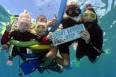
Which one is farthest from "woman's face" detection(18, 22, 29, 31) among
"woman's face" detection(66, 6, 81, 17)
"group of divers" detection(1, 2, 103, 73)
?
"woman's face" detection(66, 6, 81, 17)

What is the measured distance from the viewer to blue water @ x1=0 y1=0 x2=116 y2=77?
48.7 ft

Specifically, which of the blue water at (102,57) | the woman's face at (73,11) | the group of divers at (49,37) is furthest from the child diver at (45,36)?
the blue water at (102,57)

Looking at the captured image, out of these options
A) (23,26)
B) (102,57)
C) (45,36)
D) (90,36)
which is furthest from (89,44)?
(102,57)

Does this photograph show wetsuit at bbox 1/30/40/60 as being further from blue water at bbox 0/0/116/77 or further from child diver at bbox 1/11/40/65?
blue water at bbox 0/0/116/77

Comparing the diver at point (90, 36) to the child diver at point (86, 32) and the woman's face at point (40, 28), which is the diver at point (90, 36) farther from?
the woman's face at point (40, 28)

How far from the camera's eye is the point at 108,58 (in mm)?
29812

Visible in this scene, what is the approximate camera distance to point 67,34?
5020 mm

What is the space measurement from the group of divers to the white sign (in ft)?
0.22

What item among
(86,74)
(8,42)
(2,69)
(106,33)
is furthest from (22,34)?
(86,74)

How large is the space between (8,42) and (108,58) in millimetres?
25391

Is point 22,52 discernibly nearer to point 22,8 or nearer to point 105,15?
point 22,8

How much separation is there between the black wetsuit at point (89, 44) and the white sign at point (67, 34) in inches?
3.5

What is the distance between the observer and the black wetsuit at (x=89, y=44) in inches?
199

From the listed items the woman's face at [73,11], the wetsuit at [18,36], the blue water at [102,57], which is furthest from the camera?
the blue water at [102,57]
